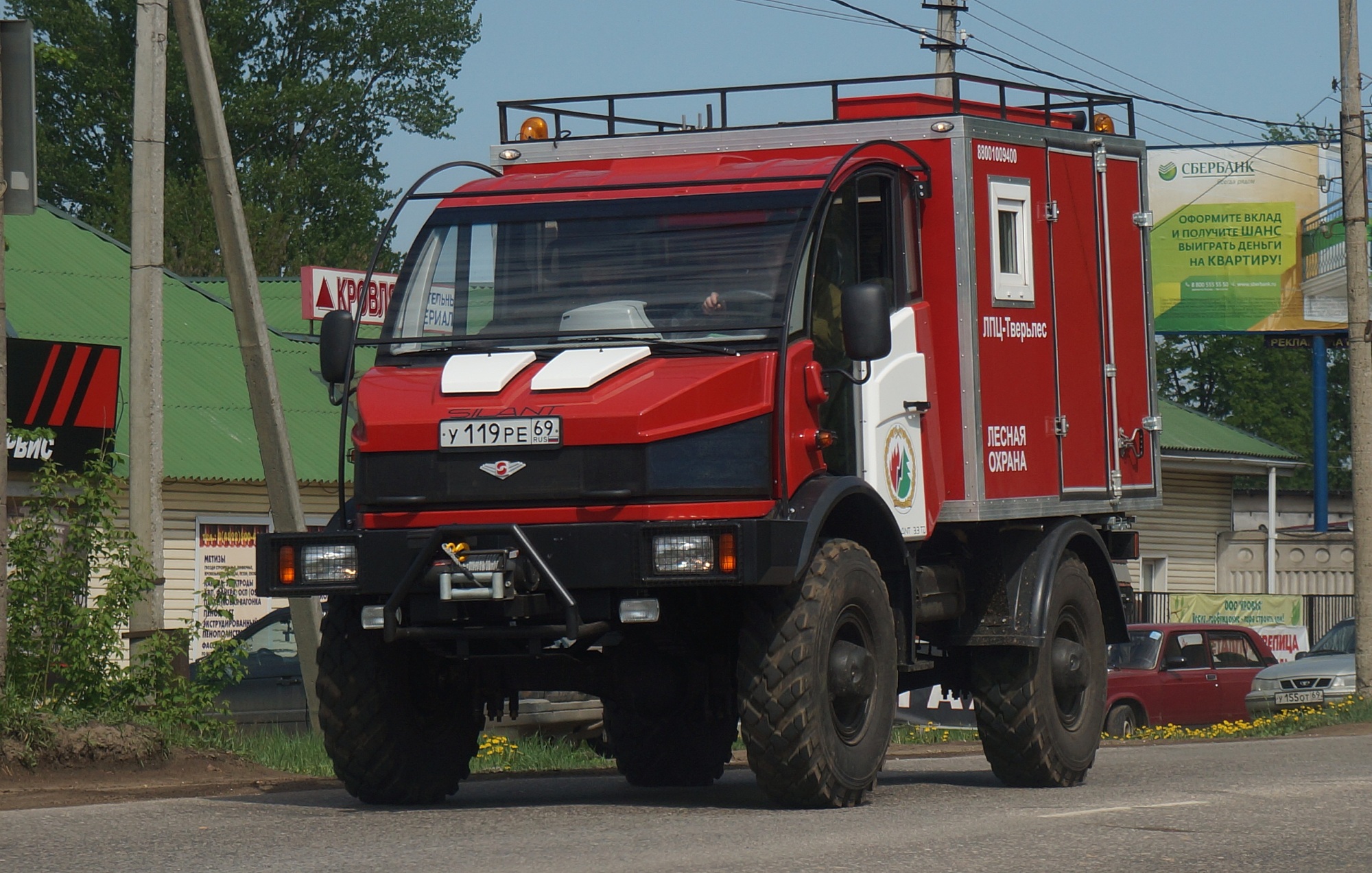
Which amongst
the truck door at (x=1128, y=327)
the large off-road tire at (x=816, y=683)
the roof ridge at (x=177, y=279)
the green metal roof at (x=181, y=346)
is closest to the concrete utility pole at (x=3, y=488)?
the large off-road tire at (x=816, y=683)

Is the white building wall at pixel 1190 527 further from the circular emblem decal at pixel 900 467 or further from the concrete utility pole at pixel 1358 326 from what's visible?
the circular emblem decal at pixel 900 467

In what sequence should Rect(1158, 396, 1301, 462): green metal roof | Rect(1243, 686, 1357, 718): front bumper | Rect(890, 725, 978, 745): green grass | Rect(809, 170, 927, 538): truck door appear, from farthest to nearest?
Rect(1158, 396, 1301, 462): green metal roof
Rect(1243, 686, 1357, 718): front bumper
Rect(890, 725, 978, 745): green grass
Rect(809, 170, 927, 538): truck door

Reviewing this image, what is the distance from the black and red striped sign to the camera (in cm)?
2066

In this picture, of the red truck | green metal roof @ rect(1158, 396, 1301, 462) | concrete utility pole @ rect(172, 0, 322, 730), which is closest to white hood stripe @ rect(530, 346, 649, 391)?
the red truck

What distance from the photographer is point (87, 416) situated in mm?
21188

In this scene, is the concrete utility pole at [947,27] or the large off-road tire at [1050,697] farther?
the concrete utility pole at [947,27]

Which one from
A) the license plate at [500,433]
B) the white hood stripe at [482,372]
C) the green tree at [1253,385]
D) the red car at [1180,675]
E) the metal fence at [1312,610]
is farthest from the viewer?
the green tree at [1253,385]

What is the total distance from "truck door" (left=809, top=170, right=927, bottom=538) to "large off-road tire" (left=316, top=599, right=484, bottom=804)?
2181 millimetres

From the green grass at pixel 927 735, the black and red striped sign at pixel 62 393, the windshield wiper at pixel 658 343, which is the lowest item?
the green grass at pixel 927 735

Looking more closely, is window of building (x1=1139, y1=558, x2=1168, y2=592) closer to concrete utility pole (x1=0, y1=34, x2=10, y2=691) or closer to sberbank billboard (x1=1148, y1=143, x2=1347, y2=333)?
sberbank billboard (x1=1148, y1=143, x2=1347, y2=333)

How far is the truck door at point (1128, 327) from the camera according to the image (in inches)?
484

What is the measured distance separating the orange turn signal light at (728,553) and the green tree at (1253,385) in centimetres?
6723

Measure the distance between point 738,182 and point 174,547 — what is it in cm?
1577

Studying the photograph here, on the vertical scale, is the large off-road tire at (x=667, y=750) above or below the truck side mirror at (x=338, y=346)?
below
